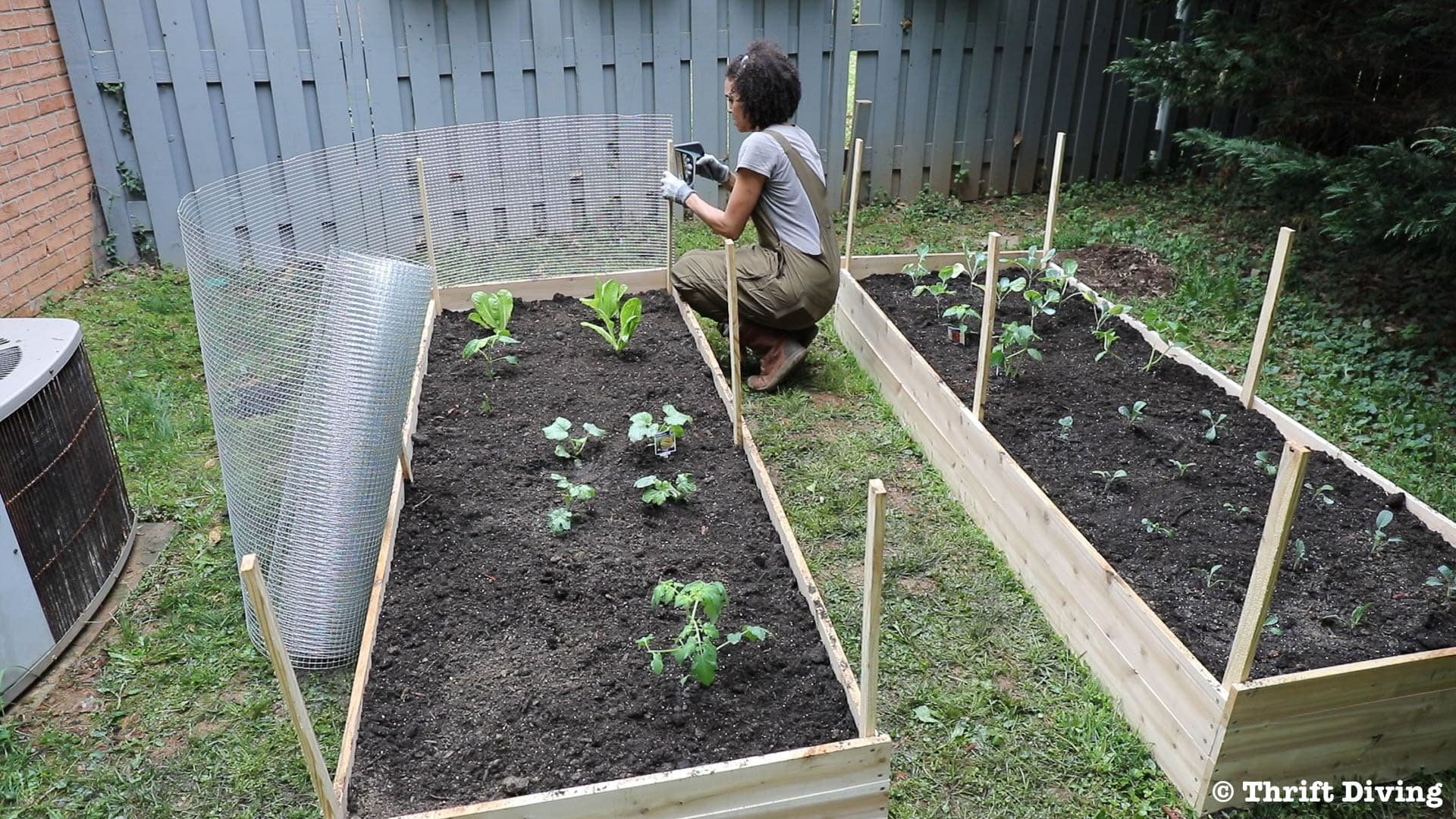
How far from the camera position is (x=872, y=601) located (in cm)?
169

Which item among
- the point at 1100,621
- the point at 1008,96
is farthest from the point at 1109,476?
the point at 1008,96

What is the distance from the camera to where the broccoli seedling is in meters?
3.14

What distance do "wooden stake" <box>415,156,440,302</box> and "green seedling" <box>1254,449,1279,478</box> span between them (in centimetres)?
309

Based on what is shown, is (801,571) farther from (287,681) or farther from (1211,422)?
(1211,422)

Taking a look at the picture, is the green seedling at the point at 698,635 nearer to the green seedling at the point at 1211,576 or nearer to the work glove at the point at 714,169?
the green seedling at the point at 1211,576

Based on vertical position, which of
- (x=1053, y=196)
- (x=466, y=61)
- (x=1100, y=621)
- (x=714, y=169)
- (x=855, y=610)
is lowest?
(x=855, y=610)

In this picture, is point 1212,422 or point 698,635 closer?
point 698,635

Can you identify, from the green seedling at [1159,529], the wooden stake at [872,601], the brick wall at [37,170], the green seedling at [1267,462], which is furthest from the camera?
the brick wall at [37,170]

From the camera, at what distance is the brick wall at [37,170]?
438 centimetres

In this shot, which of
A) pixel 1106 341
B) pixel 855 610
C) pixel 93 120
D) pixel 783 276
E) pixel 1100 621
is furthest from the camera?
pixel 93 120

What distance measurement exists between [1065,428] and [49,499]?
3.03 meters

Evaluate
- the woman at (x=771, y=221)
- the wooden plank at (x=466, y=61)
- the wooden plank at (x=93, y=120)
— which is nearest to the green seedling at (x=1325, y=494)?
the woman at (x=771, y=221)

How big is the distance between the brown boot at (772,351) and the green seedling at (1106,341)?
1.17 meters

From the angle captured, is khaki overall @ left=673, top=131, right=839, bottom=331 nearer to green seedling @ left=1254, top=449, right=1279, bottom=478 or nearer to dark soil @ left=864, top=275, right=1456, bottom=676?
dark soil @ left=864, top=275, right=1456, bottom=676
